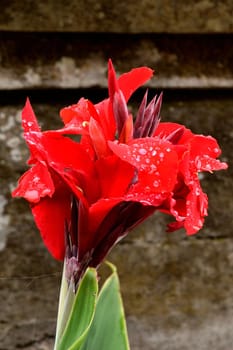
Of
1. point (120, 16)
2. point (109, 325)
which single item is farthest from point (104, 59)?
point (109, 325)

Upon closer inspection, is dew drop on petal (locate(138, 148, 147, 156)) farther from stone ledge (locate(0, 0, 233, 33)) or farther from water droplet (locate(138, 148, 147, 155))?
stone ledge (locate(0, 0, 233, 33))

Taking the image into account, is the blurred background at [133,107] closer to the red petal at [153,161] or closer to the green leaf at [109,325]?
the green leaf at [109,325]

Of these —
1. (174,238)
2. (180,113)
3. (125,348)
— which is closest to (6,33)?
(180,113)

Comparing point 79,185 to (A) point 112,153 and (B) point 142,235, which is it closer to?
(A) point 112,153

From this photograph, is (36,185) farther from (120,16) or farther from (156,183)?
(120,16)

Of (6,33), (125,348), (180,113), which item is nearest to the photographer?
(125,348)

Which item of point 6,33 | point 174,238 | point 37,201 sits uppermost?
point 37,201

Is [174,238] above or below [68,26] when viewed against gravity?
below

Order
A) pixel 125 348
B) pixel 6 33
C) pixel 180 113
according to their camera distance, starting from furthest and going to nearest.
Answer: pixel 180 113 → pixel 6 33 → pixel 125 348
